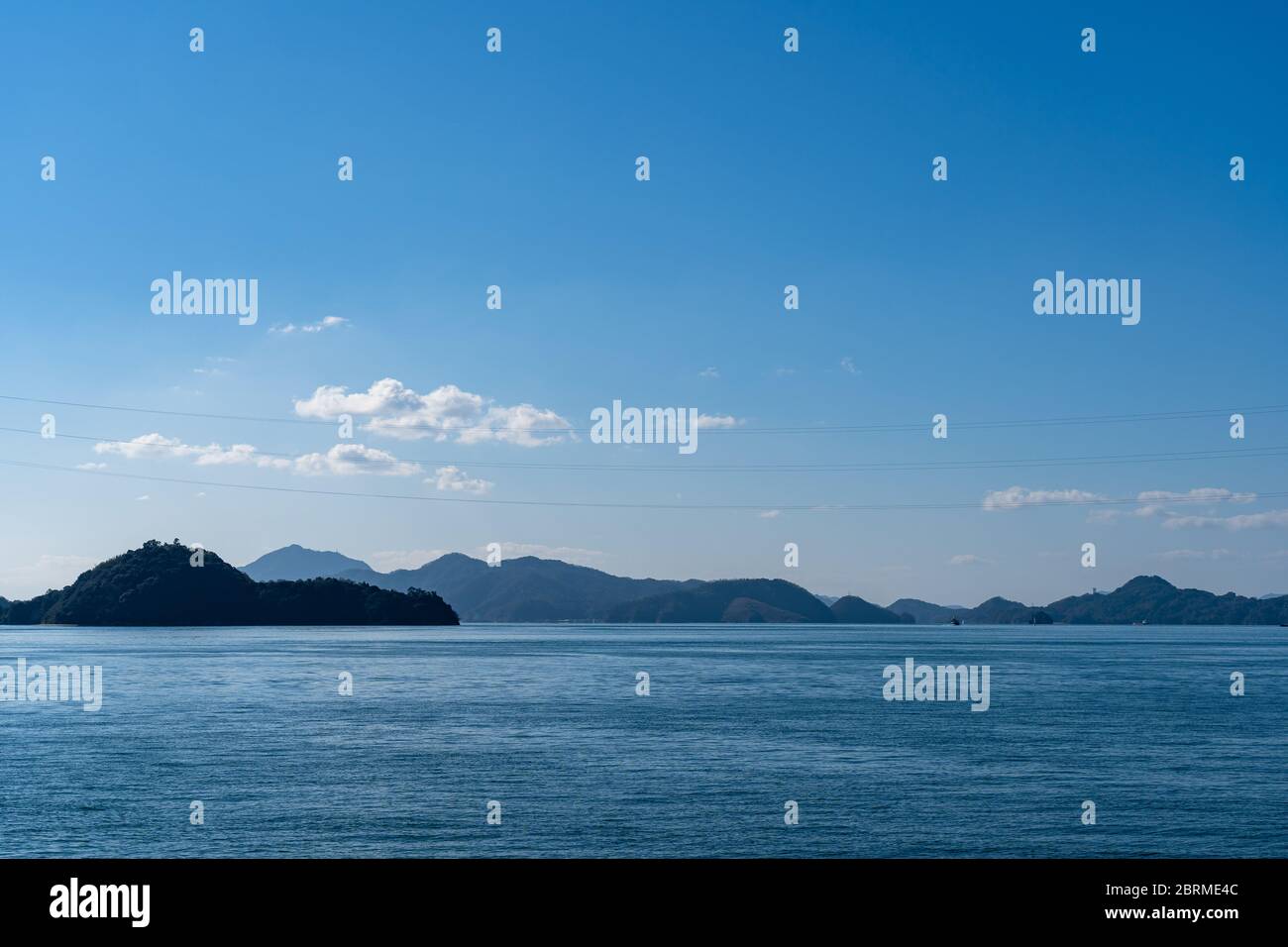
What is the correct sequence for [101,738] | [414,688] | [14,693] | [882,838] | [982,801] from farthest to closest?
[414,688] → [14,693] → [101,738] → [982,801] → [882,838]

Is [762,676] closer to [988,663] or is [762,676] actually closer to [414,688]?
[414,688]

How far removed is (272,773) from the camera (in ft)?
204

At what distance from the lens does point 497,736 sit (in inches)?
3091

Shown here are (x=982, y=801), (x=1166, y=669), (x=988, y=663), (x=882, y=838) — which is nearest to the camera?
(x=882, y=838)

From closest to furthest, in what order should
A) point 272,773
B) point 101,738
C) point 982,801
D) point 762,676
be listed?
point 982,801 < point 272,773 < point 101,738 < point 762,676

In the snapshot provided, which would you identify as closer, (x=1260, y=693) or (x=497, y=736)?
(x=497, y=736)
